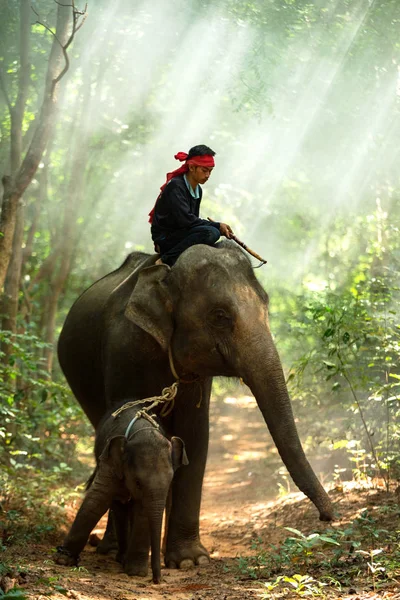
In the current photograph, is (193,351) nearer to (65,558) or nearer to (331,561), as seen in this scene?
(65,558)

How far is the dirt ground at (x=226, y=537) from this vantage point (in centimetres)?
471

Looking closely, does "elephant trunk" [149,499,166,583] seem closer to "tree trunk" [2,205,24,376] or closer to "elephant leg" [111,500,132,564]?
"elephant leg" [111,500,132,564]

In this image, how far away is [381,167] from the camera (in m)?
14.1

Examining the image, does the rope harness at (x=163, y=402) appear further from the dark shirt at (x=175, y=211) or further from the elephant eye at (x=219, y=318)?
the dark shirt at (x=175, y=211)

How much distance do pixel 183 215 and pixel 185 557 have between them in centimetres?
276

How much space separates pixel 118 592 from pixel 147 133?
11476mm

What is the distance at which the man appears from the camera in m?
6.49

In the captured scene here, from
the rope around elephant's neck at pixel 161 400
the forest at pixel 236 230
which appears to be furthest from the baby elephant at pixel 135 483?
the forest at pixel 236 230

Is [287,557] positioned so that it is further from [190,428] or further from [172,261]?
[172,261]

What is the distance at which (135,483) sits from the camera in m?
5.67

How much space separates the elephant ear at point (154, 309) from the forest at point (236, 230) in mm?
748

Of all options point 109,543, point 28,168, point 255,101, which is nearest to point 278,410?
point 109,543

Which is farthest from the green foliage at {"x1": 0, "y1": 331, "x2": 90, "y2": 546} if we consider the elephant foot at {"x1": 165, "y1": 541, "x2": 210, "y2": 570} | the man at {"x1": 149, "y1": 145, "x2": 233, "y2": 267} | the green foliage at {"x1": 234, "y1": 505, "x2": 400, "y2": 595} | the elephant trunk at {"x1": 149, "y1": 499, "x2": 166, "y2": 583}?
the green foliage at {"x1": 234, "y1": 505, "x2": 400, "y2": 595}

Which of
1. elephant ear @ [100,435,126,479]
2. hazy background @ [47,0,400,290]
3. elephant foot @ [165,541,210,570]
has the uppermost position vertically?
hazy background @ [47,0,400,290]
